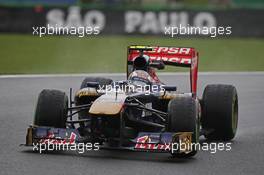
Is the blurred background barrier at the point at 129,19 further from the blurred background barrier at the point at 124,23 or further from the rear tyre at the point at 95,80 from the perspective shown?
the rear tyre at the point at 95,80

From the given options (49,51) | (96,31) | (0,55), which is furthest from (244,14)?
(0,55)

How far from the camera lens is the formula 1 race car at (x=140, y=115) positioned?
10.3 metres

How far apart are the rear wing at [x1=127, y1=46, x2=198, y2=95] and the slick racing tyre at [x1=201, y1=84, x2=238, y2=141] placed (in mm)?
458

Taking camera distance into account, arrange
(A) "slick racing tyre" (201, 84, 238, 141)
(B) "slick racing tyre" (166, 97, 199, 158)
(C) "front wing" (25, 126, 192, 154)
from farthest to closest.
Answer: (A) "slick racing tyre" (201, 84, 238, 141) → (B) "slick racing tyre" (166, 97, 199, 158) → (C) "front wing" (25, 126, 192, 154)

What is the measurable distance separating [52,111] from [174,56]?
7.75 ft

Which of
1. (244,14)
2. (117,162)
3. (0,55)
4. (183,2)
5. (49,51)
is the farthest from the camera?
(183,2)

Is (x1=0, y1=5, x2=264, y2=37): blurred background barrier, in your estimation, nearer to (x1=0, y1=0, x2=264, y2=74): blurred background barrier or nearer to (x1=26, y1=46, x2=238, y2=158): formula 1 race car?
(x1=0, y1=0, x2=264, y2=74): blurred background barrier

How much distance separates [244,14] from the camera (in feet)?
111

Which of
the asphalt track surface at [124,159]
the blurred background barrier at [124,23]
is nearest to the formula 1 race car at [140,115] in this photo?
the asphalt track surface at [124,159]

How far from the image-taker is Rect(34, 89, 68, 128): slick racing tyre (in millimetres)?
10828

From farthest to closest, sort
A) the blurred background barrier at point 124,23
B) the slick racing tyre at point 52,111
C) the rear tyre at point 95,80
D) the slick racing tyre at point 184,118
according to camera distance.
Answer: the blurred background barrier at point 124,23 → the rear tyre at point 95,80 → the slick racing tyre at point 52,111 → the slick racing tyre at point 184,118

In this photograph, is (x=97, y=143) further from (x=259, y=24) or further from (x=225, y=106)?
(x=259, y=24)

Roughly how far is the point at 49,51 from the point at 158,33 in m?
5.66

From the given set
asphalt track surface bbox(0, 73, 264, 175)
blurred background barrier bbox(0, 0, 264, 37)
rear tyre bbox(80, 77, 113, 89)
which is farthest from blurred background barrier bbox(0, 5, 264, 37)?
rear tyre bbox(80, 77, 113, 89)
